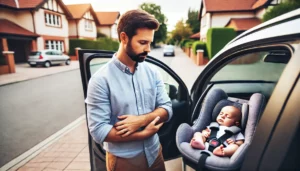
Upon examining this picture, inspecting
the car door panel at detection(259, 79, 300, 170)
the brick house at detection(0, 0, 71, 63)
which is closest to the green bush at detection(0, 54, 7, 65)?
the brick house at detection(0, 0, 71, 63)

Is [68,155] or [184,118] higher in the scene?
[184,118]

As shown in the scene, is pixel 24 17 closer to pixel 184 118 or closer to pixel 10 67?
pixel 10 67

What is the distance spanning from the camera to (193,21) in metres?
61.1

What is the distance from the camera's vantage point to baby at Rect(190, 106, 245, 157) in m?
2.16

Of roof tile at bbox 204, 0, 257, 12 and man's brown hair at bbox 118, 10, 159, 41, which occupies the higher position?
roof tile at bbox 204, 0, 257, 12

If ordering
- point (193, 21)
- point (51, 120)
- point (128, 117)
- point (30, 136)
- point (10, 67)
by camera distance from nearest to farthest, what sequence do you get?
point (128, 117) < point (30, 136) < point (51, 120) < point (10, 67) < point (193, 21)

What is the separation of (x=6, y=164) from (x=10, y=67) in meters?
13.1

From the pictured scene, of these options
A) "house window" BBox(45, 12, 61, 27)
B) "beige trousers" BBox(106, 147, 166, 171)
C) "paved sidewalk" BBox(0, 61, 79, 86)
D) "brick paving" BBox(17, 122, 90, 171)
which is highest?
"house window" BBox(45, 12, 61, 27)

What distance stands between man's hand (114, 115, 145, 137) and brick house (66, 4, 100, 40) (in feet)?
105

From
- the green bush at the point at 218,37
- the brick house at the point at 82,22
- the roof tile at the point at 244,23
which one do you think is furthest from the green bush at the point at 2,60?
the roof tile at the point at 244,23

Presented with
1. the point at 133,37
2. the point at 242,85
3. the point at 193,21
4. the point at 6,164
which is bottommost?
the point at 6,164

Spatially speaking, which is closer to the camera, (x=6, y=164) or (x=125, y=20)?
(x=125, y=20)

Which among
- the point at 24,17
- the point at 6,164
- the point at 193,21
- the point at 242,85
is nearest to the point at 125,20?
the point at 242,85

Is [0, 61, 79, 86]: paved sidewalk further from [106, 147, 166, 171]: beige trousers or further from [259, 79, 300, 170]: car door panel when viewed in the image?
[259, 79, 300, 170]: car door panel
